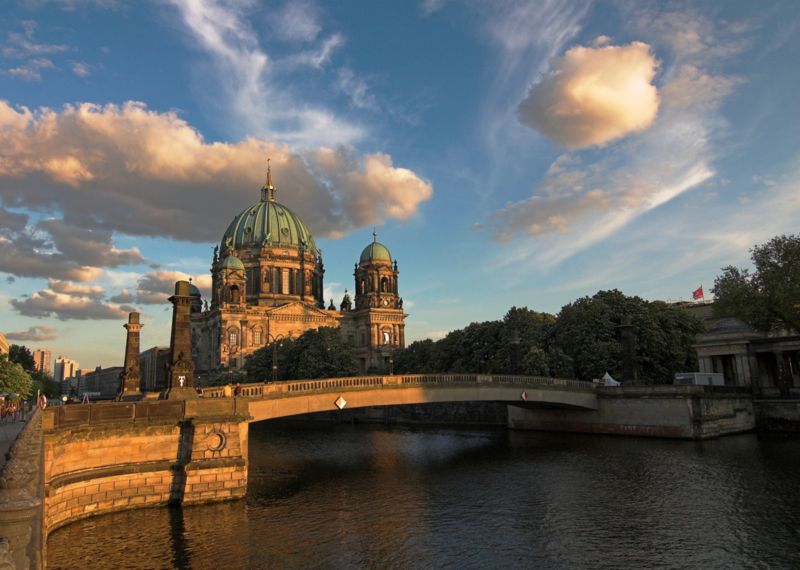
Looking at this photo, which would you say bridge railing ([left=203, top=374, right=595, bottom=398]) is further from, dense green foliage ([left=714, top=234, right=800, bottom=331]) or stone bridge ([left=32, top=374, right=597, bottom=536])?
dense green foliage ([left=714, top=234, right=800, bottom=331])

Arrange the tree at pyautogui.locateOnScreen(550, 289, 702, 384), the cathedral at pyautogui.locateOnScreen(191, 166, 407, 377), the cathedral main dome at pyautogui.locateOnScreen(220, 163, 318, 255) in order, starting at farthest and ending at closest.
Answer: the cathedral main dome at pyautogui.locateOnScreen(220, 163, 318, 255), the cathedral at pyautogui.locateOnScreen(191, 166, 407, 377), the tree at pyautogui.locateOnScreen(550, 289, 702, 384)

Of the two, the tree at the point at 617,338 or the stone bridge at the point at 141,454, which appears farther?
the tree at the point at 617,338

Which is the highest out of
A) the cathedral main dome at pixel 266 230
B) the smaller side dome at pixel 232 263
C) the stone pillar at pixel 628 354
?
the cathedral main dome at pixel 266 230

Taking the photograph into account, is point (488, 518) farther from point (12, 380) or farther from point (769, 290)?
point (12, 380)

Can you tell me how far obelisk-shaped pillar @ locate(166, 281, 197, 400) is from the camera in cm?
2723

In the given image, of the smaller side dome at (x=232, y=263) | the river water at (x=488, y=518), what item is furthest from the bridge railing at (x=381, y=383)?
the smaller side dome at (x=232, y=263)

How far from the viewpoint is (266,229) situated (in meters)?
118

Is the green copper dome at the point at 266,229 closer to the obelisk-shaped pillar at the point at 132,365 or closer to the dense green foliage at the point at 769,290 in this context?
the obelisk-shaped pillar at the point at 132,365

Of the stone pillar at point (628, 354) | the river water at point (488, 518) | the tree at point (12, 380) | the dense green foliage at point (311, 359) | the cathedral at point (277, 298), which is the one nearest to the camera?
the river water at point (488, 518)

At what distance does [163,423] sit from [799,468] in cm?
3060

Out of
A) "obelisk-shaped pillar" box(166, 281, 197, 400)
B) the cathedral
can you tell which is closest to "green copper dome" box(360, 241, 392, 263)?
the cathedral

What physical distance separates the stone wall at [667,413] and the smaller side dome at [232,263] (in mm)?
71164

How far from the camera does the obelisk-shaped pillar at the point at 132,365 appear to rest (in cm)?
3594

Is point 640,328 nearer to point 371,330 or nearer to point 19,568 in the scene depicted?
point 19,568
